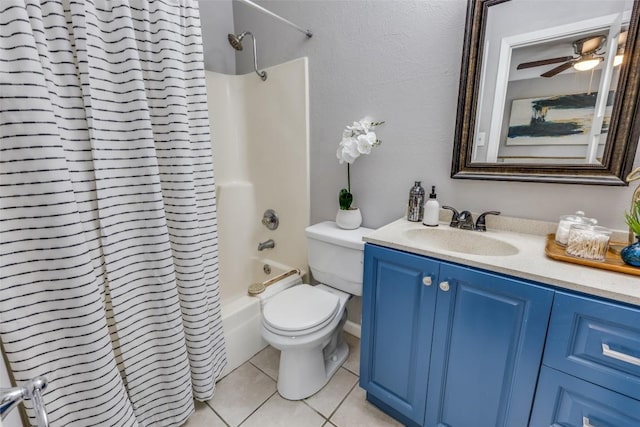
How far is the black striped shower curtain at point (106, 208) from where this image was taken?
738 millimetres

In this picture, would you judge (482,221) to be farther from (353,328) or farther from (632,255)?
(353,328)

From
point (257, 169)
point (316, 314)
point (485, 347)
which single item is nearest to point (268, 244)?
point (257, 169)

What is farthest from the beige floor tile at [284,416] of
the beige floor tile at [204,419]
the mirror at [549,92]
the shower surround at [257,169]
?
the mirror at [549,92]

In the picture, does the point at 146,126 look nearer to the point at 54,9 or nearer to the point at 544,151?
the point at 54,9

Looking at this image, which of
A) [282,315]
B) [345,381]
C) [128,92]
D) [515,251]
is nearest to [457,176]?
[515,251]

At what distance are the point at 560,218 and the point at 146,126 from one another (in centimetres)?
161

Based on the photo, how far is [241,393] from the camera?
1390 mm

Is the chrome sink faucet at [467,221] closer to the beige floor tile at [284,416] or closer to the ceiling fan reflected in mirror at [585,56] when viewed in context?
the ceiling fan reflected in mirror at [585,56]

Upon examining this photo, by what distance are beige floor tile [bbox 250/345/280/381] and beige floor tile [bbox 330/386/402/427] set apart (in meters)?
0.40

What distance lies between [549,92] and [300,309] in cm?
140

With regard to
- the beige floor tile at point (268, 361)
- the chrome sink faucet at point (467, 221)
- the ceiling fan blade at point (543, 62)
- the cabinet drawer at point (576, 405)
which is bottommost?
the beige floor tile at point (268, 361)

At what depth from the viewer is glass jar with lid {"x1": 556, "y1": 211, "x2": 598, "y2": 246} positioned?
38.8 inches

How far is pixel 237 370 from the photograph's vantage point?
154 cm

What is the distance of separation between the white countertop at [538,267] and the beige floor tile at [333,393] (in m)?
0.85
